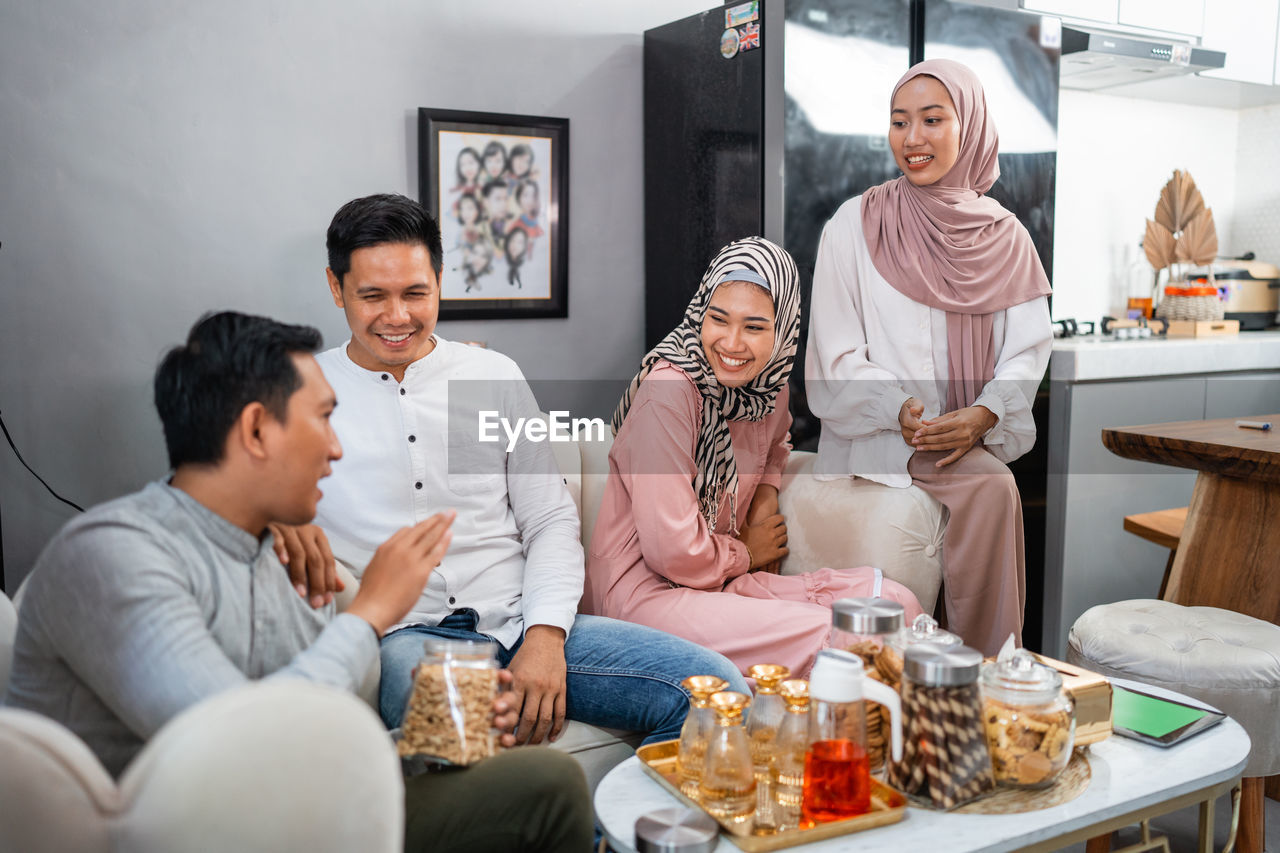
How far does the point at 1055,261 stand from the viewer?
376cm

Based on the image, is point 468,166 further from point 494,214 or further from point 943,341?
point 943,341

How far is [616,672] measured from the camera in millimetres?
1679

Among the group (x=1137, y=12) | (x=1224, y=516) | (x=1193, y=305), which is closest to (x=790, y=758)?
(x=1224, y=516)

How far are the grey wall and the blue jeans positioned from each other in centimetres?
108

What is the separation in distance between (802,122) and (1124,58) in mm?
1323

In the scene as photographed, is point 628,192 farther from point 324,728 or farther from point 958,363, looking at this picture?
point 324,728

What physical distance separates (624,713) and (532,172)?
1597 mm

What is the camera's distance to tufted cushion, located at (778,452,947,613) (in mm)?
2154

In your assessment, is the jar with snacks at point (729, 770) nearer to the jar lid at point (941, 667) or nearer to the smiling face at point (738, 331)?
the jar lid at point (941, 667)

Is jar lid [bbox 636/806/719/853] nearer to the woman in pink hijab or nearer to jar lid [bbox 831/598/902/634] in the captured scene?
jar lid [bbox 831/598/902/634]

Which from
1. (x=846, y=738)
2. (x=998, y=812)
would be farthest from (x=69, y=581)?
(x=998, y=812)

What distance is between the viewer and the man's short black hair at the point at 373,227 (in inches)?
68.7

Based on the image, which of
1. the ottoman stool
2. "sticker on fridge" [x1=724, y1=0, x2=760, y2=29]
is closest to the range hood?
"sticker on fridge" [x1=724, y1=0, x2=760, y2=29]

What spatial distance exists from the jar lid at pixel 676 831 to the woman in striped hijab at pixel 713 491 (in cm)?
69
